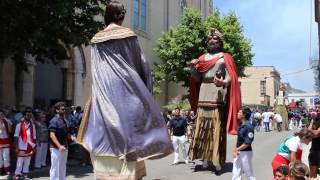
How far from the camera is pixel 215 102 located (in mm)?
10570

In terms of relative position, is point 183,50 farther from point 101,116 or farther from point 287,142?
point 101,116

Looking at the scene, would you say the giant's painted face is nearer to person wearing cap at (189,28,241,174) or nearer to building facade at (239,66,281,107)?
person wearing cap at (189,28,241,174)

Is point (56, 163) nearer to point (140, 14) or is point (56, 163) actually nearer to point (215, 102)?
point (215, 102)

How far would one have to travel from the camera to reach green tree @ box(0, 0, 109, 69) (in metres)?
12.9

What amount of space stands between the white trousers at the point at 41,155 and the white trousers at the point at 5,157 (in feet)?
3.85

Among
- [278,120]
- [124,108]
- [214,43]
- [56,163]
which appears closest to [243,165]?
[214,43]

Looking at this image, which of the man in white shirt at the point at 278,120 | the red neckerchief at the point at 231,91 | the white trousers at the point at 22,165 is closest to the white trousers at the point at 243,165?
the red neckerchief at the point at 231,91

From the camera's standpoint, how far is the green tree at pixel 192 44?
33938 millimetres

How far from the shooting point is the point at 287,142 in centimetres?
798

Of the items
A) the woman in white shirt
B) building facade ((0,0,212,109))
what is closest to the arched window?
building facade ((0,0,212,109))

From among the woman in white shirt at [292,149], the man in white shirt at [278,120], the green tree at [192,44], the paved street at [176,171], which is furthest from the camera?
the green tree at [192,44]

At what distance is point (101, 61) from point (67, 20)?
880 cm

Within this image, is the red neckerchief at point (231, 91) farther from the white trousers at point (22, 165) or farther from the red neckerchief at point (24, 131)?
the white trousers at point (22, 165)

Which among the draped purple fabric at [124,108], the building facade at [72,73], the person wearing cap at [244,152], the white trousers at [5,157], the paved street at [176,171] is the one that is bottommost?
the paved street at [176,171]
